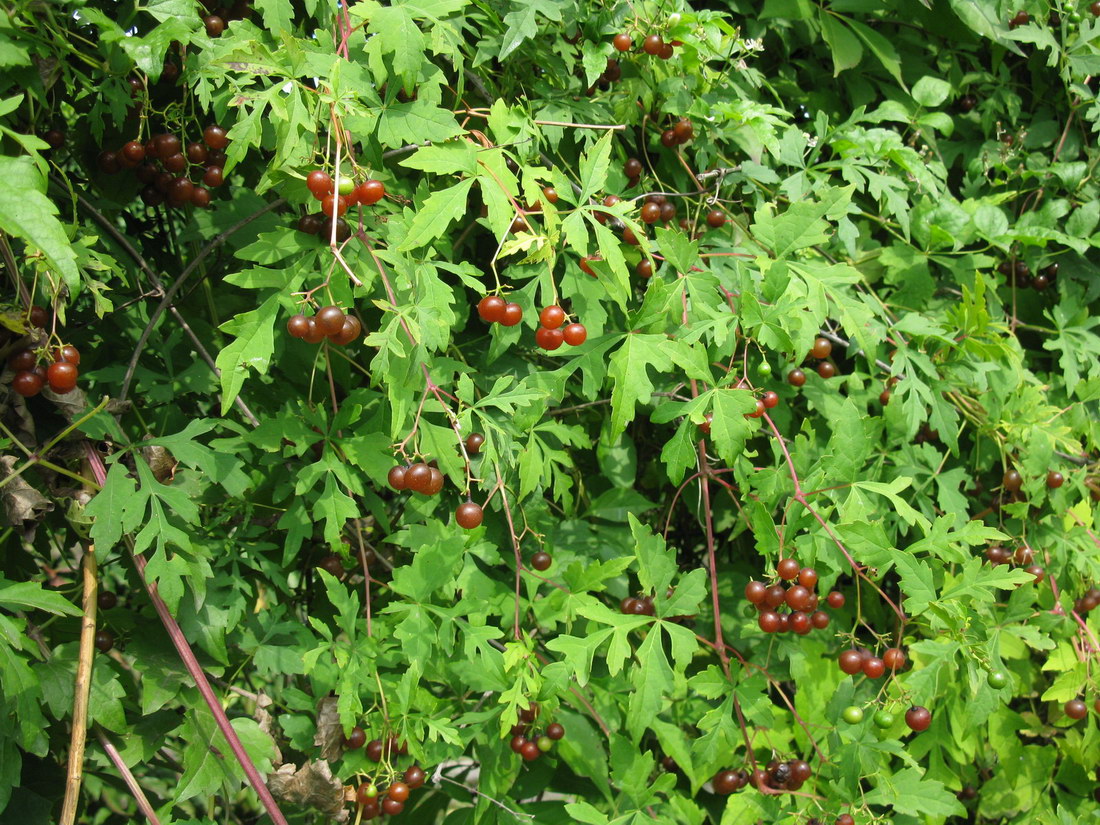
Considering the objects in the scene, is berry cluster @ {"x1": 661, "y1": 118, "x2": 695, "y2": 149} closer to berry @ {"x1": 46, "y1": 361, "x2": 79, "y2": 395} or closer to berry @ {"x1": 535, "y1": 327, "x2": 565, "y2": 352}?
berry @ {"x1": 535, "y1": 327, "x2": 565, "y2": 352}

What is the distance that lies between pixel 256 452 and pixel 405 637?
0.56m

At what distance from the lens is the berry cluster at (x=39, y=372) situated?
5.29 ft

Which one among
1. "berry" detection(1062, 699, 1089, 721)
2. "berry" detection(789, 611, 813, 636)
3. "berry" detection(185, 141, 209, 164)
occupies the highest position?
"berry" detection(185, 141, 209, 164)

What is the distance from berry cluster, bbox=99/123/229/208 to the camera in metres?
1.93

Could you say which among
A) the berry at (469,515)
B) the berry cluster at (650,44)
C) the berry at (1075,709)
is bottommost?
the berry at (1075,709)

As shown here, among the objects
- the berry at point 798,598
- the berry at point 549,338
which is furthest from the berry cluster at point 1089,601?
the berry at point 549,338

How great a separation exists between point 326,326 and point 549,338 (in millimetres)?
474

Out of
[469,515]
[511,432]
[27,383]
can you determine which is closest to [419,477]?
[469,515]

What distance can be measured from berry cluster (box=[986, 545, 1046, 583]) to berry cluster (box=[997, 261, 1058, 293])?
994 millimetres

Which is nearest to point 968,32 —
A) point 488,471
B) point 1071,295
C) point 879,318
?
point 1071,295

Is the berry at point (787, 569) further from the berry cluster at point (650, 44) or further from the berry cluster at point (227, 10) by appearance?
the berry cluster at point (227, 10)

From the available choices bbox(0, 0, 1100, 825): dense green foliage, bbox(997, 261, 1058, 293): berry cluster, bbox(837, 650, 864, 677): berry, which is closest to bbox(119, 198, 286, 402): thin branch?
bbox(0, 0, 1100, 825): dense green foliage

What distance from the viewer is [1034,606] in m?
2.43

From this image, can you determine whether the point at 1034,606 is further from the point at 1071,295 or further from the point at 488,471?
the point at 488,471
